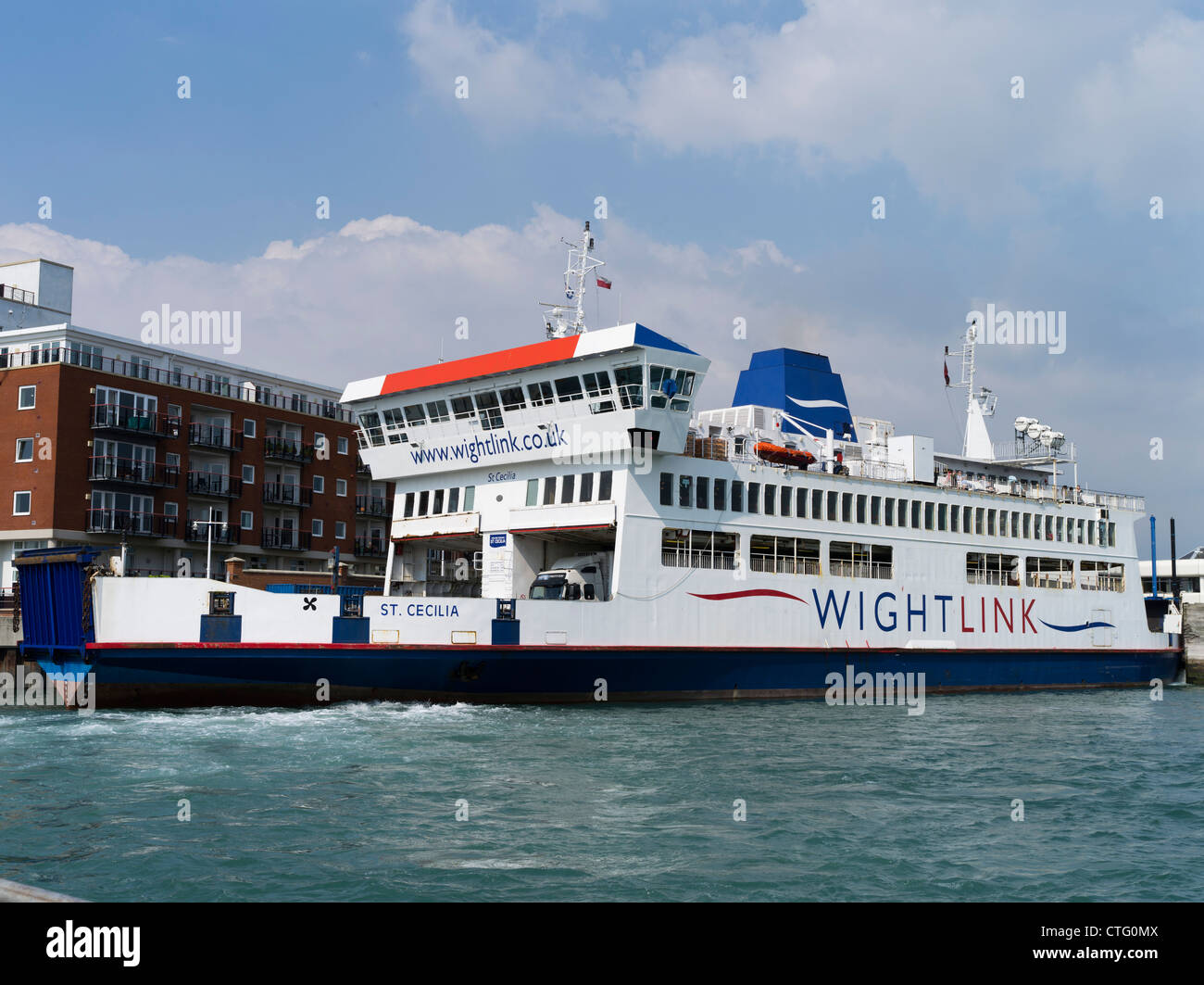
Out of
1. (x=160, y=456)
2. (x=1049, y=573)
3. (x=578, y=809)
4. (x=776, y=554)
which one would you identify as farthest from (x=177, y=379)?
(x=578, y=809)

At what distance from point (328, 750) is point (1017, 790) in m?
10.9

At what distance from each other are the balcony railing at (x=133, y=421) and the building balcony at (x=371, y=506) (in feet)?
34.9

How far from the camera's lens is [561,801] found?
14102mm

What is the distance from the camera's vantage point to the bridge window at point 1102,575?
41125 millimetres

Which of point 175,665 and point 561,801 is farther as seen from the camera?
point 175,665

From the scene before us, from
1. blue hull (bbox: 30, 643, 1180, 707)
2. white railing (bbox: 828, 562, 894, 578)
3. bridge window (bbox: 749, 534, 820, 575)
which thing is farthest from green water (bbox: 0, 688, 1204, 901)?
white railing (bbox: 828, 562, 894, 578)

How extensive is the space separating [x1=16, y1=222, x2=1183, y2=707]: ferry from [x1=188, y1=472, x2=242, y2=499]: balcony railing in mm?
14849

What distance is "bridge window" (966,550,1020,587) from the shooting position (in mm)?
36375

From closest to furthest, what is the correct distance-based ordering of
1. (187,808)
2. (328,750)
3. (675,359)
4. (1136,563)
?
(187,808), (328,750), (675,359), (1136,563)

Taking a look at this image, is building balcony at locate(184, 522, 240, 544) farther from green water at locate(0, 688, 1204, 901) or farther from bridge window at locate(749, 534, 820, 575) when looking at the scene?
bridge window at locate(749, 534, 820, 575)

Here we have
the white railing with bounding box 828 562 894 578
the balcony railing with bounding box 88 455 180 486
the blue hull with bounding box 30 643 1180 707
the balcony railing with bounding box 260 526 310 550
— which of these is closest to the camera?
the blue hull with bounding box 30 643 1180 707
